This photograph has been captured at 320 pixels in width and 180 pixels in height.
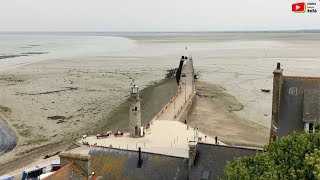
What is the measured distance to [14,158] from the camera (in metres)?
34.4

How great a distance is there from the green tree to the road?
1124 inches

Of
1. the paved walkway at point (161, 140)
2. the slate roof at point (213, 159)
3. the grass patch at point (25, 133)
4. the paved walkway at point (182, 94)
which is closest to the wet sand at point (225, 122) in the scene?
the paved walkway at point (182, 94)

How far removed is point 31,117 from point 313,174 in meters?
42.2

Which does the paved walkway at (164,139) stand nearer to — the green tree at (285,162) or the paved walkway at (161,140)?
the paved walkway at (161,140)

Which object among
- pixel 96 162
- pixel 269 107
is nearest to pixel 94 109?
pixel 269 107

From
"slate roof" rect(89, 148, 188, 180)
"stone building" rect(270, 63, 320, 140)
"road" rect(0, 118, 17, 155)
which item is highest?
"stone building" rect(270, 63, 320, 140)

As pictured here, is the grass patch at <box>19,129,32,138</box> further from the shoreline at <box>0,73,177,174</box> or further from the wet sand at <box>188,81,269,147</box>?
the wet sand at <box>188,81,269,147</box>

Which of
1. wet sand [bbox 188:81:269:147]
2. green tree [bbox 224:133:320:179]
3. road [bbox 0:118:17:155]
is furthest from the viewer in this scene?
wet sand [bbox 188:81:269:147]

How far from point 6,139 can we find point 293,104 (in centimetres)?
2880

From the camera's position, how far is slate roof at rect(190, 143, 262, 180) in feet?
65.6

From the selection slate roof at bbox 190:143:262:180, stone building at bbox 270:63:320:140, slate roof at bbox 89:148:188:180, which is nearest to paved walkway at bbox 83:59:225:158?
slate roof at bbox 89:148:188:180

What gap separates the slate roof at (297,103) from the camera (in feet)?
78.8

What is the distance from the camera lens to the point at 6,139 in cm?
3966

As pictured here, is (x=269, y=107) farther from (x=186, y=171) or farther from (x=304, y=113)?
(x=186, y=171)
